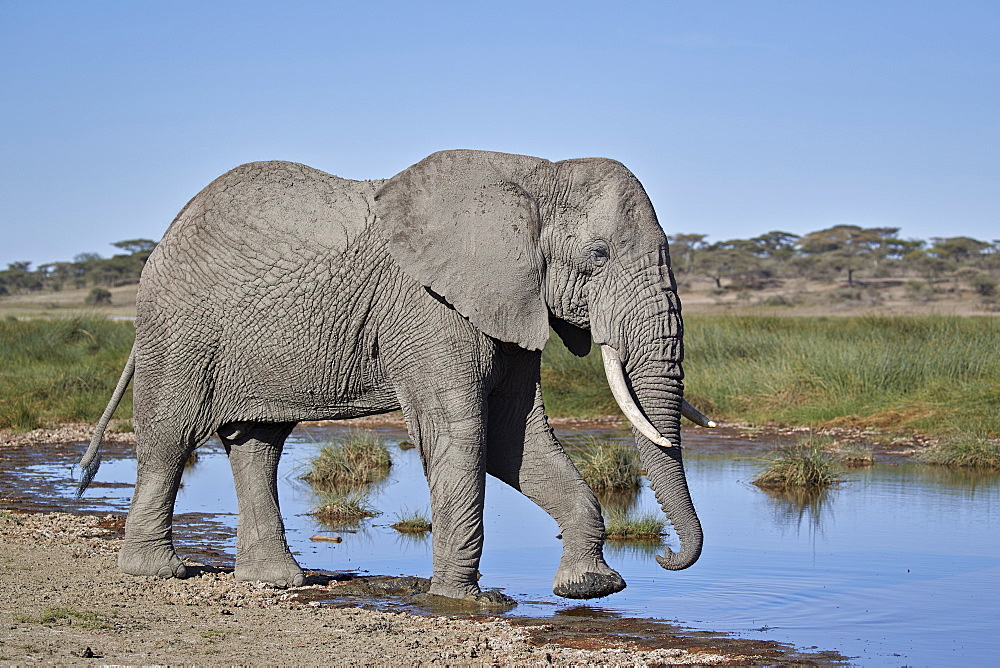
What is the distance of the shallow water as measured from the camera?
711 centimetres

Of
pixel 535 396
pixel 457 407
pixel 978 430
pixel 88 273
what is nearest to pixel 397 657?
pixel 457 407

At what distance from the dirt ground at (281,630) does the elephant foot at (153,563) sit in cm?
8

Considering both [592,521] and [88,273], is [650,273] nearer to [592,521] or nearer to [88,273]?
[592,521]

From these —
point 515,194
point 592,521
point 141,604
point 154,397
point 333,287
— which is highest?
point 515,194

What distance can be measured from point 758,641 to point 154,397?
3.88 m

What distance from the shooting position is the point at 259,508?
8.20m

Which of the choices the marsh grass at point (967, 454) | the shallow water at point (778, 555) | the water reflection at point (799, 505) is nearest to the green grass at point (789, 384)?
the marsh grass at point (967, 454)

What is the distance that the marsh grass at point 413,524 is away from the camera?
399 inches

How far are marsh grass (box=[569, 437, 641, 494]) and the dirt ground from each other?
4.08m

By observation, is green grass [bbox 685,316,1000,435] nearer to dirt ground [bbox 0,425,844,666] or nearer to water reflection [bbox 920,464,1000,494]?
water reflection [bbox 920,464,1000,494]

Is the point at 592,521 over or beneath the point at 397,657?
over

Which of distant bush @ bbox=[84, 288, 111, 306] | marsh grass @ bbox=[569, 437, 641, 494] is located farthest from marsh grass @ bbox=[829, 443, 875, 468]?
distant bush @ bbox=[84, 288, 111, 306]

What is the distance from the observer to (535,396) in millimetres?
7980

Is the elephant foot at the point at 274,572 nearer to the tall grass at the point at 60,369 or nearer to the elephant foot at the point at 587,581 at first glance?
the elephant foot at the point at 587,581
